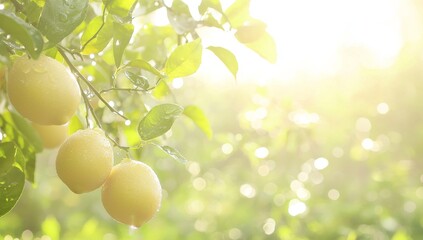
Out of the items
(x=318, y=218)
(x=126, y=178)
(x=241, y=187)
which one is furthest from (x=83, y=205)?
(x=126, y=178)

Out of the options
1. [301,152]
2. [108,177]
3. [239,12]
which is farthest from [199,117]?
[301,152]

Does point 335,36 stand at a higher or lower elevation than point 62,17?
lower

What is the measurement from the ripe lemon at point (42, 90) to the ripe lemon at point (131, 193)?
94 mm

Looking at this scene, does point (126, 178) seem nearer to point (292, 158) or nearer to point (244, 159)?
point (292, 158)

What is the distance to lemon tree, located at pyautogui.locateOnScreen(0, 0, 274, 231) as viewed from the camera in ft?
2.05

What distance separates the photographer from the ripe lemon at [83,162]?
66 centimetres

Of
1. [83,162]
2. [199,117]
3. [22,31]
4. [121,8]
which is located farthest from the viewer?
[199,117]

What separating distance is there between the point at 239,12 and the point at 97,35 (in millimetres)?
256

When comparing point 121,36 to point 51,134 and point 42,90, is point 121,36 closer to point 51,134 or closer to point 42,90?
point 42,90

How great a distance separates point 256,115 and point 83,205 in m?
1.28

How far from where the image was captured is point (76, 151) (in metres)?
0.66

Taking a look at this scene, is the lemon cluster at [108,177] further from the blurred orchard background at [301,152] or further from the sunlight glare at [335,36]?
the sunlight glare at [335,36]

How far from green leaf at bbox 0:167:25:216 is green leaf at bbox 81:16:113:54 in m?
0.17

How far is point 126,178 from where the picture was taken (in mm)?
684
